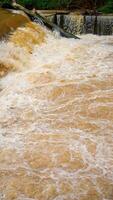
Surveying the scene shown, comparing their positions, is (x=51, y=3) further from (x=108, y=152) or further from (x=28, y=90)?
(x=108, y=152)

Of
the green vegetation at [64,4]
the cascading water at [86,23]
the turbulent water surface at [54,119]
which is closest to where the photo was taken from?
the turbulent water surface at [54,119]

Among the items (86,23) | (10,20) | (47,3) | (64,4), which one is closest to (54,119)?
(10,20)

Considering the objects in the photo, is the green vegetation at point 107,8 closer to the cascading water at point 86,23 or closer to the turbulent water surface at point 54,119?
the cascading water at point 86,23

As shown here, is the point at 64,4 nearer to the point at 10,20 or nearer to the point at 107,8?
the point at 107,8

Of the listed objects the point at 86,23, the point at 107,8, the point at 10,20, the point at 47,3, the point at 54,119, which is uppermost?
the point at 10,20

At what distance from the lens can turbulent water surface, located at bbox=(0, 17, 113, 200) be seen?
3.77 m

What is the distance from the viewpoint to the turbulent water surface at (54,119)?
12.4 ft

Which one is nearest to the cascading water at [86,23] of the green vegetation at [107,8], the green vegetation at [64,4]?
the green vegetation at [107,8]

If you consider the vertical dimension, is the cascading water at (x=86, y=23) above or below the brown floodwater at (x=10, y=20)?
below

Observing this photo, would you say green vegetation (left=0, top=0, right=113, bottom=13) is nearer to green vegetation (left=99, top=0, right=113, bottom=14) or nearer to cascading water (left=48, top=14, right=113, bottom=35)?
green vegetation (left=99, top=0, right=113, bottom=14)

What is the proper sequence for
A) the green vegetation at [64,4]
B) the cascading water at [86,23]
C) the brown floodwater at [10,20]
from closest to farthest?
the brown floodwater at [10,20]
the cascading water at [86,23]
the green vegetation at [64,4]

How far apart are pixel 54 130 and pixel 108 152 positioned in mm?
856

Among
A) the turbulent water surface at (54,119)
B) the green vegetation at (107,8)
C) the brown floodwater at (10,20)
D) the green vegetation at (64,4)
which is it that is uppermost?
the brown floodwater at (10,20)

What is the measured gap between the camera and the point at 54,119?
16.8ft
